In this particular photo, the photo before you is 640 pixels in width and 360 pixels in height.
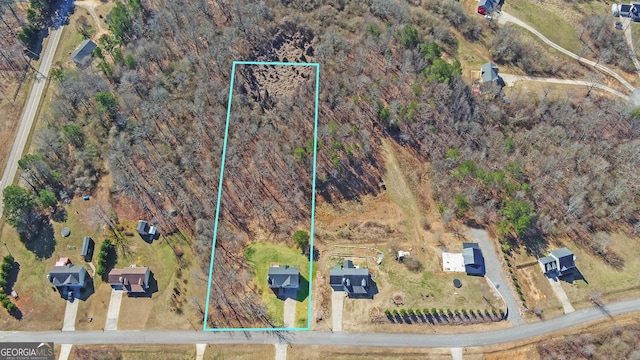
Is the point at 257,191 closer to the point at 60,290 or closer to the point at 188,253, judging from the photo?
the point at 188,253

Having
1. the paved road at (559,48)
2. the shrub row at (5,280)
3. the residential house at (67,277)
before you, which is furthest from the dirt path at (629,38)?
the shrub row at (5,280)

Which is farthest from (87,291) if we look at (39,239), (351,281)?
(351,281)

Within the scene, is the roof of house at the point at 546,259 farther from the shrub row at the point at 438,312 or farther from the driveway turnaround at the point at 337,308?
the driveway turnaround at the point at 337,308

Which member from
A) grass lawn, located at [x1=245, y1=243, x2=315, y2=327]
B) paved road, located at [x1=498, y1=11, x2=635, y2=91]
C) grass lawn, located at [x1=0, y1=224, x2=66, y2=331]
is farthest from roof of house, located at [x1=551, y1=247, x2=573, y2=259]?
grass lawn, located at [x1=0, y1=224, x2=66, y2=331]

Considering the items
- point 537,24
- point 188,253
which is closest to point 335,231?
point 188,253

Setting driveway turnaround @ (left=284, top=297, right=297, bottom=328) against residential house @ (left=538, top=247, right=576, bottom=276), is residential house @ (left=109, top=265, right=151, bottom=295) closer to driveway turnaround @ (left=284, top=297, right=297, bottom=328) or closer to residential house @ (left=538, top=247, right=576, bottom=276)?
driveway turnaround @ (left=284, top=297, right=297, bottom=328)

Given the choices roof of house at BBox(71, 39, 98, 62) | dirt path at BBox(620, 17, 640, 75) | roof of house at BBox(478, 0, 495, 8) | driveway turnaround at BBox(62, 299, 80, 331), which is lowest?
driveway turnaround at BBox(62, 299, 80, 331)

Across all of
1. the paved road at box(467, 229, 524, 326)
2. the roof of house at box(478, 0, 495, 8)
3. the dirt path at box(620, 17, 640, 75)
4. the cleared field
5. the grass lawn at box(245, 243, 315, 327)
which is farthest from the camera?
the roof of house at box(478, 0, 495, 8)
